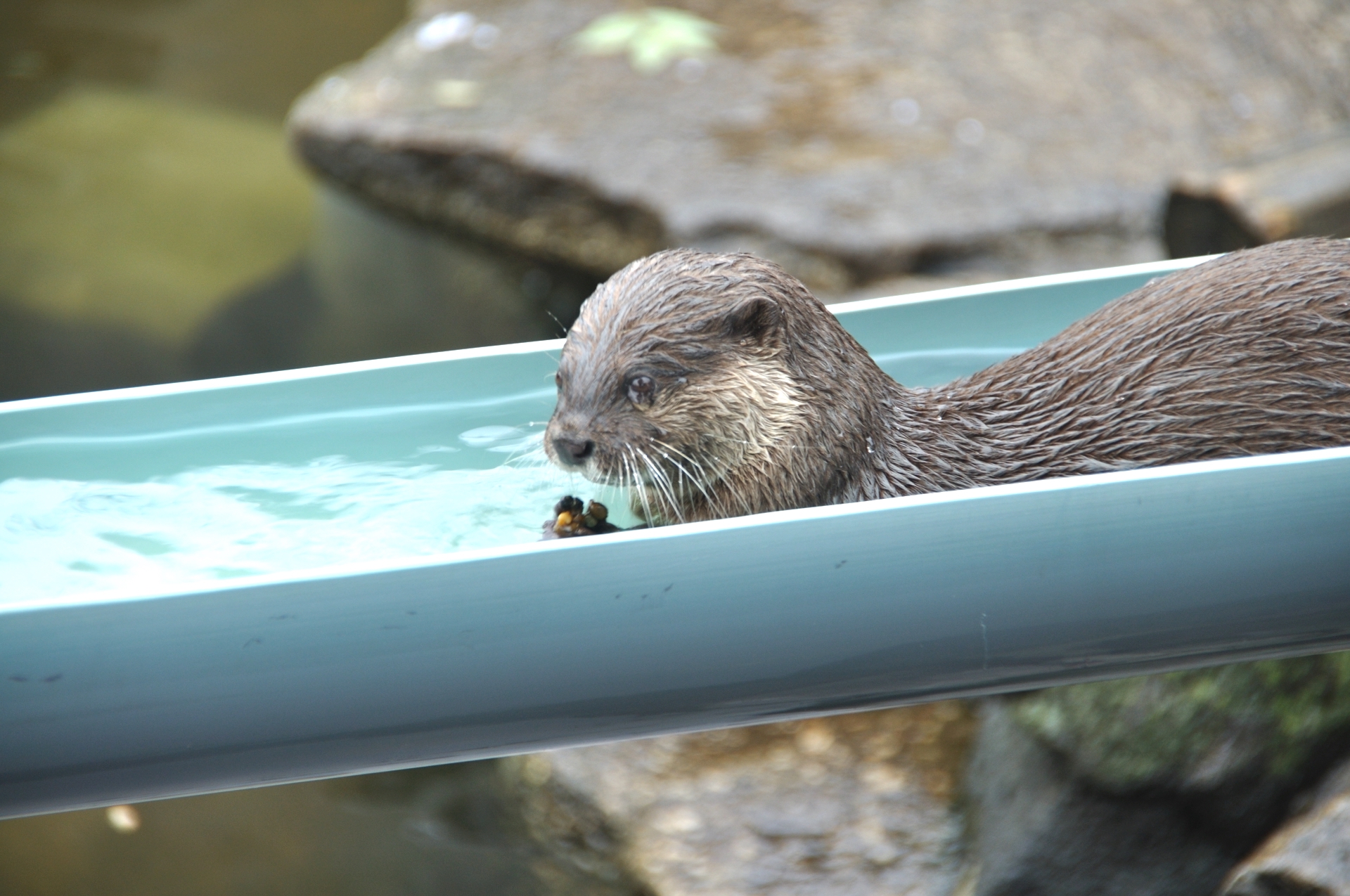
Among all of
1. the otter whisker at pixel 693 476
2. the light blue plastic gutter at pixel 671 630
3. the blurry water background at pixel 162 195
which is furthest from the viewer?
the blurry water background at pixel 162 195

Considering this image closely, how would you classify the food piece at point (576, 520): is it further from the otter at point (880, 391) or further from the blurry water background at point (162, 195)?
the blurry water background at point (162, 195)

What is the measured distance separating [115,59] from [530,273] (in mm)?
3962

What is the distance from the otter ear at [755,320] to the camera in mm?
1442

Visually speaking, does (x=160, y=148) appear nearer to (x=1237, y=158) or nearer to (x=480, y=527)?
(x=1237, y=158)

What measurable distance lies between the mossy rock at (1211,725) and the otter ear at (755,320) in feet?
3.47

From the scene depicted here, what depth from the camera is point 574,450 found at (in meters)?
1.41

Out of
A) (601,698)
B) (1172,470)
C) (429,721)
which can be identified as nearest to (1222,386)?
(1172,470)

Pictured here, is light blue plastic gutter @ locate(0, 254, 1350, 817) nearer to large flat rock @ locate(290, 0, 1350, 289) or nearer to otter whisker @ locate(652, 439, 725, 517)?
otter whisker @ locate(652, 439, 725, 517)

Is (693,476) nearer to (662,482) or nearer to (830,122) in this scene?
(662,482)

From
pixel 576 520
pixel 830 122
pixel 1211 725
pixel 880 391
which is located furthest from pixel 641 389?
pixel 830 122

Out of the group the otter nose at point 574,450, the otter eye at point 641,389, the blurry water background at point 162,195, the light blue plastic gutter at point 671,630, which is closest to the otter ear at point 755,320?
the otter eye at point 641,389

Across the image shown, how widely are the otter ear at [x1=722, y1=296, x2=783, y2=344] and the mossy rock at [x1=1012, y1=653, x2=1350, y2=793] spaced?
41.6 inches

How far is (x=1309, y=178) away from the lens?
3211mm

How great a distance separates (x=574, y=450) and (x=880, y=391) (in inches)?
15.6
